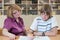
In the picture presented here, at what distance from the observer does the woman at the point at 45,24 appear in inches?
96.2

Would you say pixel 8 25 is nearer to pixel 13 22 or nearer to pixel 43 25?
pixel 13 22

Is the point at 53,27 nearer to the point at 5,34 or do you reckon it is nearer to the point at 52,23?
the point at 52,23

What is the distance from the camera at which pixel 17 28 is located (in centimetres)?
246

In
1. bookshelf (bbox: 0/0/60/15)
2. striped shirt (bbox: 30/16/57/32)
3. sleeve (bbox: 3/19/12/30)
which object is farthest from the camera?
bookshelf (bbox: 0/0/60/15)

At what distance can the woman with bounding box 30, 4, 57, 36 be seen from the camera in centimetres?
244

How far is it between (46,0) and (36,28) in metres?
3.20

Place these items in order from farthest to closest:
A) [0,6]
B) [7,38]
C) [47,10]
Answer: [0,6] → [47,10] → [7,38]

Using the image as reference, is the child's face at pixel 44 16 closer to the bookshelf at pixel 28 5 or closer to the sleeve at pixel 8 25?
the sleeve at pixel 8 25

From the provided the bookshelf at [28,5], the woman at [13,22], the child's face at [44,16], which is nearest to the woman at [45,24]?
the child's face at [44,16]

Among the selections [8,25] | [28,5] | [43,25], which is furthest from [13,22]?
[28,5]

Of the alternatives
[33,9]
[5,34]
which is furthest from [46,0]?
[5,34]

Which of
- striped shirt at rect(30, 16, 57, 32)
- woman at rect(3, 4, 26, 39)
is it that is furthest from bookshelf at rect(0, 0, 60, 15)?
woman at rect(3, 4, 26, 39)

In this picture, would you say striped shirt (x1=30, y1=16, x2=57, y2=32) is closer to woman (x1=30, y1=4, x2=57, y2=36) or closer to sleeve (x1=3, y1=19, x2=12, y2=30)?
woman (x1=30, y1=4, x2=57, y2=36)

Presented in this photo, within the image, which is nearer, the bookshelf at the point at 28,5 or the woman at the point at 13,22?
the woman at the point at 13,22
